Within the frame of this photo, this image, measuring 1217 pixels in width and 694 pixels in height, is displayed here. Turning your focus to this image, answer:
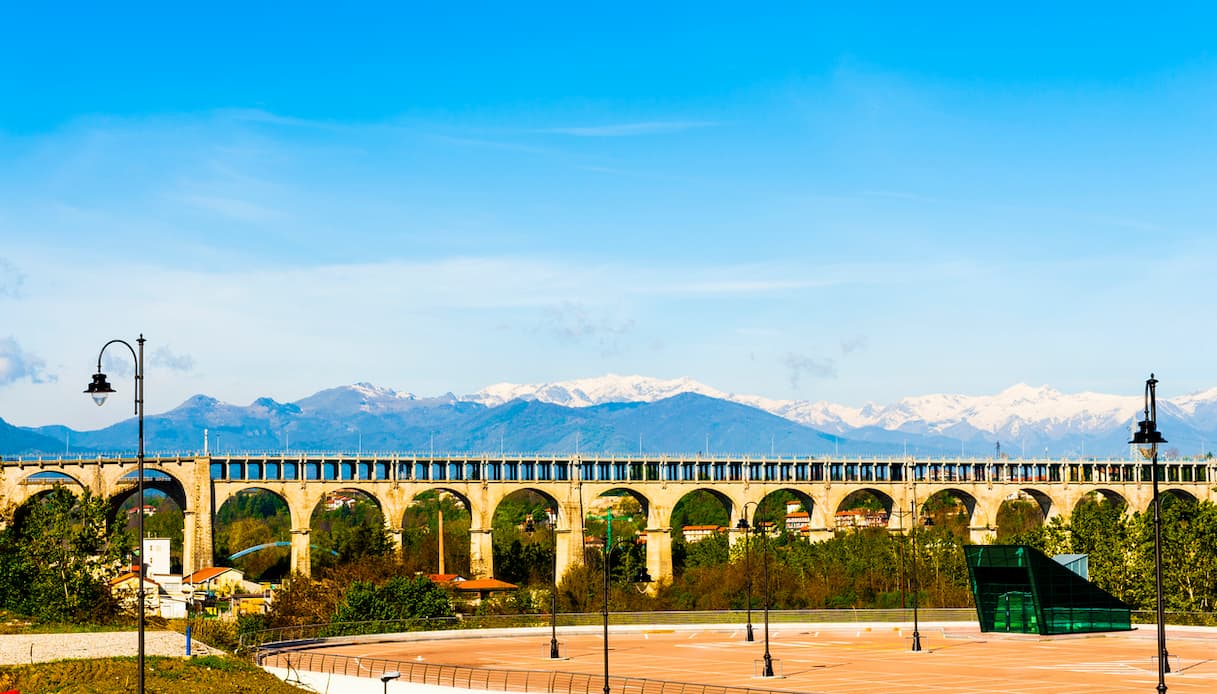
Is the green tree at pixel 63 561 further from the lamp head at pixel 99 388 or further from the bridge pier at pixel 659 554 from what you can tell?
the bridge pier at pixel 659 554

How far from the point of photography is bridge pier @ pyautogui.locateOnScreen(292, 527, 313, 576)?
Result: 138000mm

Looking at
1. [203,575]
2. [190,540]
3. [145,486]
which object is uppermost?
[145,486]

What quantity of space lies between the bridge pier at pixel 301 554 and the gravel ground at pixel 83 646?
64.8m

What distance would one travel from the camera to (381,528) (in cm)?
14512

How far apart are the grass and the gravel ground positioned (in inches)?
50.2

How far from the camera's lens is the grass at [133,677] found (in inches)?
2415

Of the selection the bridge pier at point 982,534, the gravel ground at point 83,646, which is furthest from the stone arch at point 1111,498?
the gravel ground at point 83,646

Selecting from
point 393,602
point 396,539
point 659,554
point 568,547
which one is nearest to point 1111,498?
point 659,554

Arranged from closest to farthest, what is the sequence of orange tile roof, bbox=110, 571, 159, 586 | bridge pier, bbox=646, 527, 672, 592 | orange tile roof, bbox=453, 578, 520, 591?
1. orange tile roof, bbox=110, 571, 159, 586
2. orange tile roof, bbox=453, 578, 520, 591
3. bridge pier, bbox=646, 527, 672, 592

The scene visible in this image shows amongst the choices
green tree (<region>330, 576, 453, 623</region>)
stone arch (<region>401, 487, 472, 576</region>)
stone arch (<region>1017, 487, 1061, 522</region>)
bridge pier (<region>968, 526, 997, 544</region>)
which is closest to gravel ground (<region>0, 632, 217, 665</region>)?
green tree (<region>330, 576, 453, 623</region>)

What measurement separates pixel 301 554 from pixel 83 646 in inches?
2769

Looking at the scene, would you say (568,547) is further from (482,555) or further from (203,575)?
(203,575)

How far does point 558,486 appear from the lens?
15625cm

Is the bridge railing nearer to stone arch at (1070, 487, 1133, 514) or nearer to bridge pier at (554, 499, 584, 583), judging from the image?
bridge pier at (554, 499, 584, 583)
